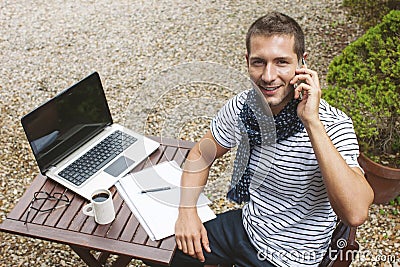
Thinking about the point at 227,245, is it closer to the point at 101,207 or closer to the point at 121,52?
the point at 101,207

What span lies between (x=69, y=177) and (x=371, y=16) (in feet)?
10.3

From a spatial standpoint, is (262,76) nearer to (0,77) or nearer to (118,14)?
(0,77)

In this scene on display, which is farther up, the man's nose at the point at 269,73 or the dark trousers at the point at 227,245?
the man's nose at the point at 269,73

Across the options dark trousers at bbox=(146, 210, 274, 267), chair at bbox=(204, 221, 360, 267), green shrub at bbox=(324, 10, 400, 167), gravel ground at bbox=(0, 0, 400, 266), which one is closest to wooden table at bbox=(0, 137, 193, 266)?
dark trousers at bbox=(146, 210, 274, 267)

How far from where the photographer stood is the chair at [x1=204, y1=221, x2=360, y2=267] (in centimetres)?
178

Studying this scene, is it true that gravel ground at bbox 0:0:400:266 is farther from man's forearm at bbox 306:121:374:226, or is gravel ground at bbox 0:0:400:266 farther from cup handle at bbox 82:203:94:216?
man's forearm at bbox 306:121:374:226

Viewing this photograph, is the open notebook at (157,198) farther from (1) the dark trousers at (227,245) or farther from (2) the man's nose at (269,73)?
(2) the man's nose at (269,73)

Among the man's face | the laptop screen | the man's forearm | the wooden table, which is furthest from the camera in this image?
the laptop screen

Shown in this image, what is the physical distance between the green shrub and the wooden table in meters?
1.51

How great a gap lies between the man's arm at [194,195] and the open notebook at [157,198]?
0.03m

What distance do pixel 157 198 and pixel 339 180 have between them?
2.59 feet

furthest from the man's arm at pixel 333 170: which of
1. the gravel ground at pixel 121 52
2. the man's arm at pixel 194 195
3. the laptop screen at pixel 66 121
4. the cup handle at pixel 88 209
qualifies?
the laptop screen at pixel 66 121

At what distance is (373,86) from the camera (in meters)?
2.84

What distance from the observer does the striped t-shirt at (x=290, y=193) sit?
181 centimetres
